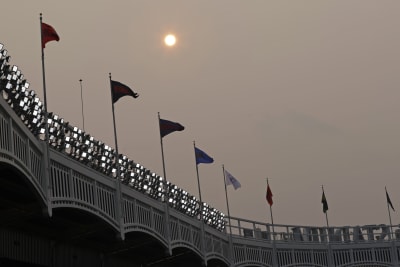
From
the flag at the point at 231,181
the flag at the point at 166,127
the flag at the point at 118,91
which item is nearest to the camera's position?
the flag at the point at 118,91

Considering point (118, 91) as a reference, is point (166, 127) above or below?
above

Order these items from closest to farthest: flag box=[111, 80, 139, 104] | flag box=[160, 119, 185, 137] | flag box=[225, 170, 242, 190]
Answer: flag box=[111, 80, 139, 104] → flag box=[160, 119, 185, 137] → flag box=[225, 170, 242, 190]

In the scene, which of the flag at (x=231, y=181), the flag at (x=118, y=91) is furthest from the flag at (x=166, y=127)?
the flag at (x=231, y=181)

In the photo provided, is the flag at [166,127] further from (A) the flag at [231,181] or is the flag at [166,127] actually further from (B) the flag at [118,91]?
(A) the flag at [231,181]

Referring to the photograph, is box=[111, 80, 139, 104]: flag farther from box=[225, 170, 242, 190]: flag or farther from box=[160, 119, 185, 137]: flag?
box=[225, 170, 242, 190]: flag

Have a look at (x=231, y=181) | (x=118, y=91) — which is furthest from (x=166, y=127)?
(x=231, y=181)

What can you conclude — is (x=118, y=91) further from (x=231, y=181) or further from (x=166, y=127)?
(x=231, y=181)

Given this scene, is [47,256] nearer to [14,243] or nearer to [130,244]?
[14,243]

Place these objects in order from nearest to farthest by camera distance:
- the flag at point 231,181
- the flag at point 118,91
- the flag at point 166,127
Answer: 1. the flag at point 118,91
2. the flag at point 166,127
3. the flag at point 231,181

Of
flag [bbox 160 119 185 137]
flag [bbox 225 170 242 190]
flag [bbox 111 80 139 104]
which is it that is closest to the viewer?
flag [bbox 111 80 139 104]

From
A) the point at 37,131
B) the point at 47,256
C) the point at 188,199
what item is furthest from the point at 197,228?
the point at 37,131

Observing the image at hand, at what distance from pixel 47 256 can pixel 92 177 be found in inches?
225

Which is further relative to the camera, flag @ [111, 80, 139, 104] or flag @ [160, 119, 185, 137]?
flag @ [160, 119, 185, 137]

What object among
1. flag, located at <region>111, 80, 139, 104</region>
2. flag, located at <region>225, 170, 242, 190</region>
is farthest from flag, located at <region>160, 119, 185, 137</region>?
flag, located at <region>225, 170, 242, 190</region>
